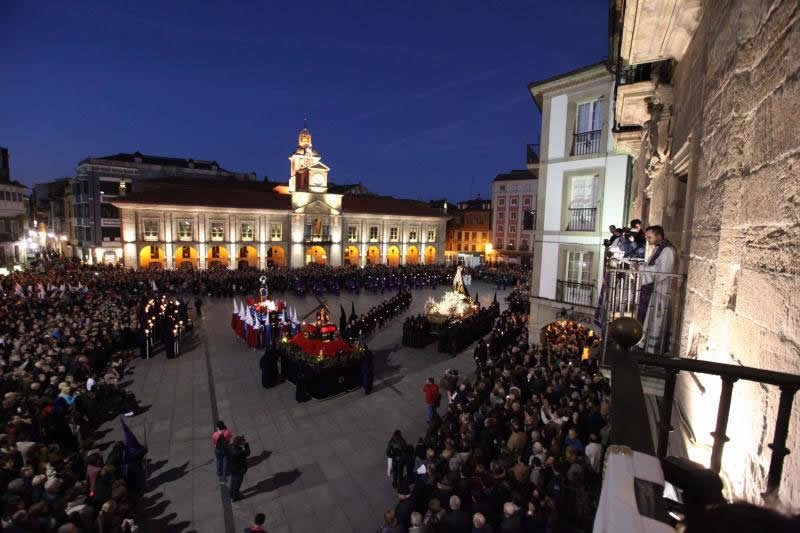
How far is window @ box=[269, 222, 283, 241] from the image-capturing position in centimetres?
4691

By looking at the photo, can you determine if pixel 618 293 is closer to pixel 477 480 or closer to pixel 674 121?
pixel 674 121

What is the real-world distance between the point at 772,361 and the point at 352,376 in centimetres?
1204

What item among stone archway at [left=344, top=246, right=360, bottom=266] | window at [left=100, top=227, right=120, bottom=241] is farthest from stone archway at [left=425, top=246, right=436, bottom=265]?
window at [left=100, top=227, right=120, bottom=241]

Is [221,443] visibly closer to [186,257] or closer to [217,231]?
[217,231]

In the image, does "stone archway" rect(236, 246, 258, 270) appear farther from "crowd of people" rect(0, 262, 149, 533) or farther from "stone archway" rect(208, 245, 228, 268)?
"crowd of people" rect(0, 262, 149, 533)

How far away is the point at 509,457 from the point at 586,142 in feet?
38.7

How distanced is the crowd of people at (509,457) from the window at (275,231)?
3931 cm

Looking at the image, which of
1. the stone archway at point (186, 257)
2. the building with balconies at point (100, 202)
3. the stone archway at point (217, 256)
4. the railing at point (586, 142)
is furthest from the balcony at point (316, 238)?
the railing at point (586, 142)

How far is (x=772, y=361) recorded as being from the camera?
2109mm

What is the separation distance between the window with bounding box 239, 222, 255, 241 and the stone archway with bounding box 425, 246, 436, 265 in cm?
2274

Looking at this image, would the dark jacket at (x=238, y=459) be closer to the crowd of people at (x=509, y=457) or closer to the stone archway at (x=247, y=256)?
the crowd of people at (x=509, y=457)

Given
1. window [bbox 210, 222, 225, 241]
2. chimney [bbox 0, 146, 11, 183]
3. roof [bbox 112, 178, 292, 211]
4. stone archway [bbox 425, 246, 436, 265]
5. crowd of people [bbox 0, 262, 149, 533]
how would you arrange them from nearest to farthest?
crowd of people [bbox 0, 262, 149, 533], chimney [bbox 0, 146, 11, 183], roof [bbox 112, 178, 292, 211], window [bbox 210, 222, 225, 241], stone archway [bbox 425, 246, 436, 265]

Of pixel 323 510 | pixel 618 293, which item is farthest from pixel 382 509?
pixel 618 293

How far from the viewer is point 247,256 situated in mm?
46281
